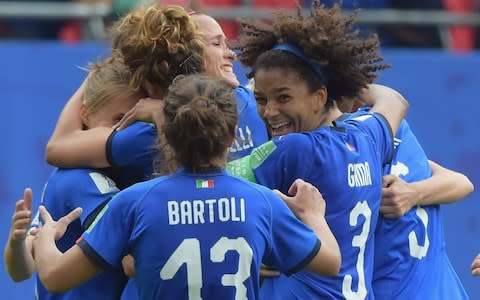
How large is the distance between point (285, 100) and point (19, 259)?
3.63 feet

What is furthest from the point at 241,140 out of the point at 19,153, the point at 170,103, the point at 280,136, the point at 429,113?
the point at 429,113

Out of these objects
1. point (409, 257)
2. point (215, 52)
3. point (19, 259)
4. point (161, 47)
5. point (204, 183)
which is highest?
point (161, 47)

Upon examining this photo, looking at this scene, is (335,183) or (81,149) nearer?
(335,183)

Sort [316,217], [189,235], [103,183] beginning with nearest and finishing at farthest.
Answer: [189,235], [316,217], [103,183]

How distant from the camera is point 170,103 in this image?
3943 mm

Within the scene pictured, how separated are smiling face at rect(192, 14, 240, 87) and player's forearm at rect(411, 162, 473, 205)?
0.79 metres

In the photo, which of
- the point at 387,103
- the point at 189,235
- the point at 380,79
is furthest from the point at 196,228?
the point at 380,79

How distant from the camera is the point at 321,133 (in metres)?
4.33

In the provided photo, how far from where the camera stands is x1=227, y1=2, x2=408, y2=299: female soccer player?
4.27 metres

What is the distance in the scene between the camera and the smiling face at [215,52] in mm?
4723

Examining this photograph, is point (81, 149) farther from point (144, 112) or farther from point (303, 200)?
point (303, 200)

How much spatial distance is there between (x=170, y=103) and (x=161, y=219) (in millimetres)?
363

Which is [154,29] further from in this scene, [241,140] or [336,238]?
[336,238]

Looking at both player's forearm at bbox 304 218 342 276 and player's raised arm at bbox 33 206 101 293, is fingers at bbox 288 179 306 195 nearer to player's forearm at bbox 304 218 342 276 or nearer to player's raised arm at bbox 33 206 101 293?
player's forearm at bbox 304 218 342 276
